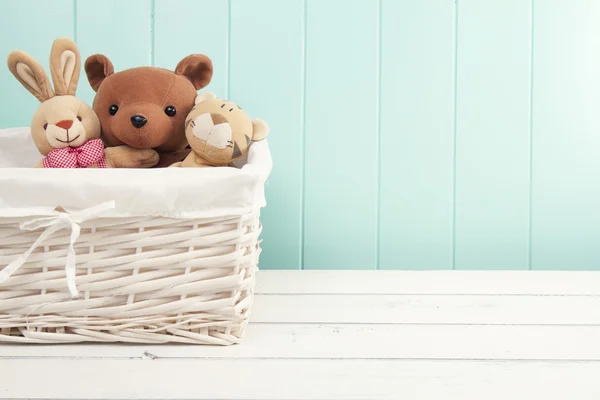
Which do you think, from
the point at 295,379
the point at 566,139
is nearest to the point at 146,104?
the point at 295,379

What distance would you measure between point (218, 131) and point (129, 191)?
0.23 meters

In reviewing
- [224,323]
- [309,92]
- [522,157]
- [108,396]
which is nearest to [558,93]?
[522,157]

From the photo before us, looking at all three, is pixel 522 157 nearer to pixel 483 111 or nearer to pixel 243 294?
pixel 483 111

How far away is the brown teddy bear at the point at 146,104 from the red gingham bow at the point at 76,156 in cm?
4

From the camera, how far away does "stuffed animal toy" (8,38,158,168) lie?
0.92 meters

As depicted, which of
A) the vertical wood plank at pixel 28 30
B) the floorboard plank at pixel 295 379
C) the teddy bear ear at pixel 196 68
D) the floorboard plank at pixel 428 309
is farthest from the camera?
the vertical wood plank at pixel 28 30

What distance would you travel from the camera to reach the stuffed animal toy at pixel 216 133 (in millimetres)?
877

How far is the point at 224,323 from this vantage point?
0.72 meters

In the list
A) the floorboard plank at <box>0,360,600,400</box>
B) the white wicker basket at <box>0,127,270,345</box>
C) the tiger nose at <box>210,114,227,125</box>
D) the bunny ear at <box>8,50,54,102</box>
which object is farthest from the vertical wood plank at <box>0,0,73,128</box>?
the floorboard plank at <box>0,360,600,400</box>

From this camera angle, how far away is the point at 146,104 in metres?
0.92

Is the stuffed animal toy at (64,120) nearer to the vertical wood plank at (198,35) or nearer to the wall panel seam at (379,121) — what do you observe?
the vertical wood plank at (198,35)

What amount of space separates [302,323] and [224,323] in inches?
5.7

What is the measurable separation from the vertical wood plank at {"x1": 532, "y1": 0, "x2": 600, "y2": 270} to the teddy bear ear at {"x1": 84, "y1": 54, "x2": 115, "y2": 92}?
0.81 m

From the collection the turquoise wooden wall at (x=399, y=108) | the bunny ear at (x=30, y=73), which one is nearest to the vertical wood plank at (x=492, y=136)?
the turquoise wooden wall at (x=399, y=108)
